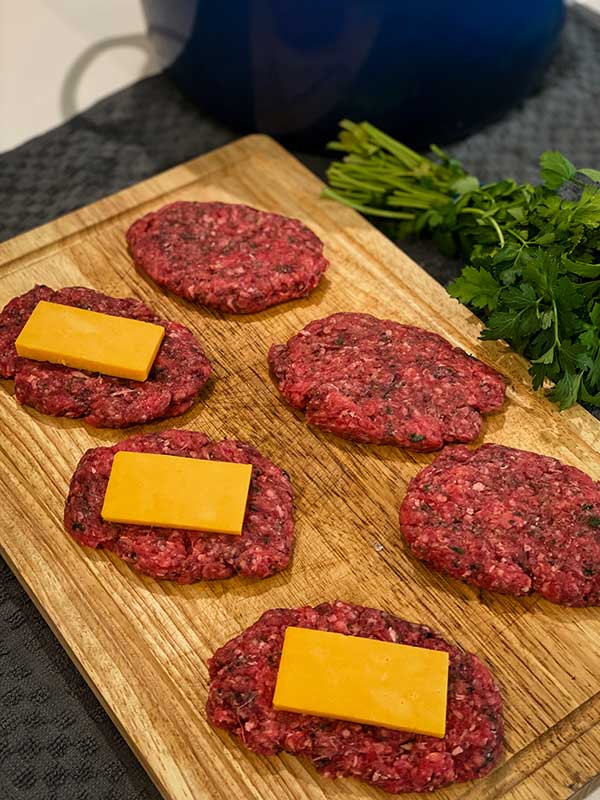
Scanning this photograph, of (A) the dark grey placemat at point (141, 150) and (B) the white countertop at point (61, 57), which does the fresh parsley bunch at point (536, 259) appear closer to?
(A) the dark grey placemat at point (141, 150)

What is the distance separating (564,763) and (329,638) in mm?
A: 545

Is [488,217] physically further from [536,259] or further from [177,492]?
[177,492]

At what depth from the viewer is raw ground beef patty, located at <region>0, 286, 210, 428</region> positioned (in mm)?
2443

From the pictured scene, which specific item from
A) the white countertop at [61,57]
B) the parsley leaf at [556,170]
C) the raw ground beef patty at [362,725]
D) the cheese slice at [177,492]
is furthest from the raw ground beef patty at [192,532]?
the white countertop at [61,57]

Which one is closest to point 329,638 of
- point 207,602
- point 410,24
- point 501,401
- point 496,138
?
point 207,602

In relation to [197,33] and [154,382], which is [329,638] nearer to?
[154,382]

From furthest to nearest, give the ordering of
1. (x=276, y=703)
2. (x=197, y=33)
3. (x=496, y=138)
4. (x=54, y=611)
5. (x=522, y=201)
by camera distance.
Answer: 1. (x=496, y=138)
2. (x=197, y=33)
3. (x=522, y=201)
4. (x=54, y=611)
5. (x=276, y=703)

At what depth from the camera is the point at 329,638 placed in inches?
79.0

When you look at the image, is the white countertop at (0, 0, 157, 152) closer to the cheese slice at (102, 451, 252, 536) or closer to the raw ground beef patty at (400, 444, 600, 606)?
the cheese slice at (102, 451, 252, 536)

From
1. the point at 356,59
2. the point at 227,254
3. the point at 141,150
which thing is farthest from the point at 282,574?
the point at 141,150

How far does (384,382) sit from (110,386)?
27.8 inches

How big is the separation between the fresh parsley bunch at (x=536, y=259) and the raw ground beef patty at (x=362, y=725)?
2.64 ft

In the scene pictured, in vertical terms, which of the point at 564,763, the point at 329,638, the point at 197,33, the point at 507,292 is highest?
the point at 197,33

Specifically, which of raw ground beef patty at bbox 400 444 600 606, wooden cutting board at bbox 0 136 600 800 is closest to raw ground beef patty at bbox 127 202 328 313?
wooden cutting board at bbox 0 136 600 800
